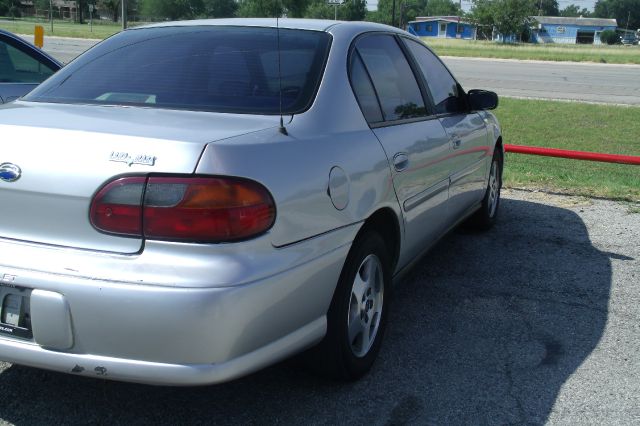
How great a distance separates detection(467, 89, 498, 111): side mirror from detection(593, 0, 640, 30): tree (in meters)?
134

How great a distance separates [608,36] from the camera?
93125 mm

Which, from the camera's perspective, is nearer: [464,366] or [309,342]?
[309,342]

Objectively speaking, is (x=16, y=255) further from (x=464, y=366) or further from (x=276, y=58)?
(x=464, y=366)

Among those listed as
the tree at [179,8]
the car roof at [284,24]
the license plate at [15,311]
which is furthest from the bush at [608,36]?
the license plate at [15,311]

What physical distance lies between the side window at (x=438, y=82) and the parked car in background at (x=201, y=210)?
1054 mm

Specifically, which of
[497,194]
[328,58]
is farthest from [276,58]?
[497,194]

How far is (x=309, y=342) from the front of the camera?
308 cm

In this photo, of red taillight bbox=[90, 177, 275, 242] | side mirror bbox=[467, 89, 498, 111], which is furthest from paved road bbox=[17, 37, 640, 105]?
red taillight bbox=[90, 177, 275, 242]

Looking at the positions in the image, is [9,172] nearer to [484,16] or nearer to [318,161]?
[318,161]

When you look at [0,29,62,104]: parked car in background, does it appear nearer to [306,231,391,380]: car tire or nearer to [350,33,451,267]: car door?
[350,33,451,267]: car door

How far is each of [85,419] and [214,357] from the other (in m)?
0.91

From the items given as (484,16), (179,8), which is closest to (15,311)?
(179,8)

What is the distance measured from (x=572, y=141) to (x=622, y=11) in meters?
140

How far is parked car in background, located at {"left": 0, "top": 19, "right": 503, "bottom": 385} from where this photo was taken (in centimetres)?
259
